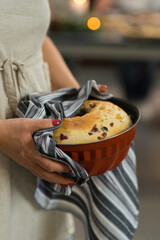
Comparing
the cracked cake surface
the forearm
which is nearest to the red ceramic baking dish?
the cracked cake surface

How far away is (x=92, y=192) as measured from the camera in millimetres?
643

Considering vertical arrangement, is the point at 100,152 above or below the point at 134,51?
above

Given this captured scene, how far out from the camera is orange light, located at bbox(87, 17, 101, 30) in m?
2.47

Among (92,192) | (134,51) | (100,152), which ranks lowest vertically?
(134,51)

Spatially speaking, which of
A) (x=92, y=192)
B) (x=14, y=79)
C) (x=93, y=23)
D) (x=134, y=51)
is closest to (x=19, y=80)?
(x=14, y=79)

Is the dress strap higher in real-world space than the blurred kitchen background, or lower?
higher

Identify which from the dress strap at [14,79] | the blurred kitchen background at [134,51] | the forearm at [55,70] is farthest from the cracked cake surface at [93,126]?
the blurred kitchen background at [134,51]

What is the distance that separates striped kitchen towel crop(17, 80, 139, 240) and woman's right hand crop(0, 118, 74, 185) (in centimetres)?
3

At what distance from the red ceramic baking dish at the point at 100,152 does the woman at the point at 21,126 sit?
0.03 metres

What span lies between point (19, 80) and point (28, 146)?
17cm

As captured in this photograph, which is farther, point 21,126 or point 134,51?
point 134,51

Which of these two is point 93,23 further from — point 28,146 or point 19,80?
point 28,146

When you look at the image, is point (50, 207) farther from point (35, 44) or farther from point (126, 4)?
point (126, 4)

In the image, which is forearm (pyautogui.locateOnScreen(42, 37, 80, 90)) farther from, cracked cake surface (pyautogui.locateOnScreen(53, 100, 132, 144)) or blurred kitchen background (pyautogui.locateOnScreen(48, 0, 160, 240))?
blurred kitchen background (pyautogui.locateOnScreen(48, 0, 160, 240))
